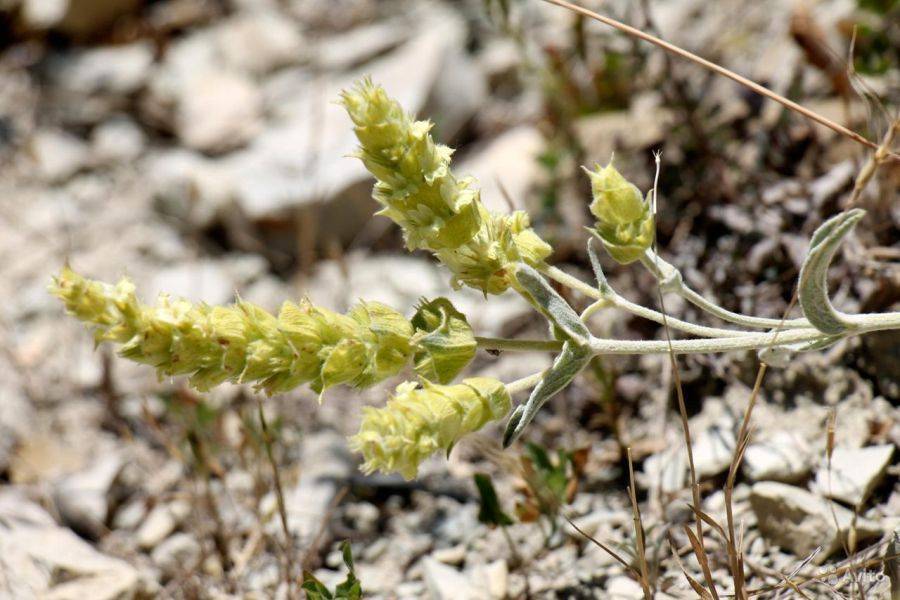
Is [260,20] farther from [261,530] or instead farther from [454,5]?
[261,530]

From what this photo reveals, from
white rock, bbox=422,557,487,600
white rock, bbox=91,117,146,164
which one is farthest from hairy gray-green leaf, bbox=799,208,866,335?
white rock, bbox=91,117,146,164

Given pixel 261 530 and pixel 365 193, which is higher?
pixel 365 193

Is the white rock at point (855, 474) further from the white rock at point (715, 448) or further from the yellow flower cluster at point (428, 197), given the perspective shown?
the yellow flower cluster at point (428, 197)

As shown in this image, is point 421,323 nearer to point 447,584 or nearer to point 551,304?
point 551,304

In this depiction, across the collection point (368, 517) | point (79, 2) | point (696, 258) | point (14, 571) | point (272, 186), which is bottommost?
point (368, 517)

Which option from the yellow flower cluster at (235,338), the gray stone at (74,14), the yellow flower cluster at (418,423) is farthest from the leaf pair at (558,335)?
the gray stone at (74,14)

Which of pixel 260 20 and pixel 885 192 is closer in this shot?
pixel 885 192

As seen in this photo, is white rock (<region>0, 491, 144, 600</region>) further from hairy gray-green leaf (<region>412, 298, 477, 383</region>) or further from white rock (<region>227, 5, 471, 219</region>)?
white rock (<region>227, 5, 471, 219</region>)

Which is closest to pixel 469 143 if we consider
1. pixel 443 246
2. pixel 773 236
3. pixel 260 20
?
pixel 260 20
